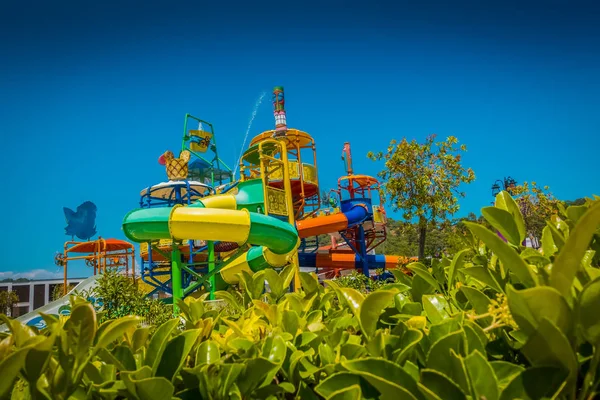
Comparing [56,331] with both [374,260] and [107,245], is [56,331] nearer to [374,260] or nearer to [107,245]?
[374,260]

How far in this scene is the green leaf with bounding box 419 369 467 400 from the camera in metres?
0.70

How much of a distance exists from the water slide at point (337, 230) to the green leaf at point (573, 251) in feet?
45.8

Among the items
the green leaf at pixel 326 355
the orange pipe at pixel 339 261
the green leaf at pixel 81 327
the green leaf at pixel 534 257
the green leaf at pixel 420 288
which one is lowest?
the orange pipe at pixel 339 261

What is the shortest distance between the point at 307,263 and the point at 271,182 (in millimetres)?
4683

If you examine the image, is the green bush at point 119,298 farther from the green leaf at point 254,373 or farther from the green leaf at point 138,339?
the green leaf at point 254,373

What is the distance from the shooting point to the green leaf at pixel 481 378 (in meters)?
0.71

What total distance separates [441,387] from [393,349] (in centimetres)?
32

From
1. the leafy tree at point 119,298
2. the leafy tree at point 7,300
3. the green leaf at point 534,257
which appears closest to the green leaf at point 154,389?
the green leaf at point 534,257

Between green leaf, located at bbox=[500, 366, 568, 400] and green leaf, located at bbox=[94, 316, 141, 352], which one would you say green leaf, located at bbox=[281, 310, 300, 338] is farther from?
green leaf, located at bbox=[500, 366, 568, 400]

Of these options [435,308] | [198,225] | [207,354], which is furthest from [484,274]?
[198,225]

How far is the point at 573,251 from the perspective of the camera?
0.67 metres

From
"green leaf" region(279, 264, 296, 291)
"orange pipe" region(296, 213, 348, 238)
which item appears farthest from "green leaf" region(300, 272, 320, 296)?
"orange pipe" region(296, 213, 348, 238)

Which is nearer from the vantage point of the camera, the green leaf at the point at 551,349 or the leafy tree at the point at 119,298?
the green leaf at the point at 551,349

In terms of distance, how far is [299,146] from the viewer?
1453 centimetres
